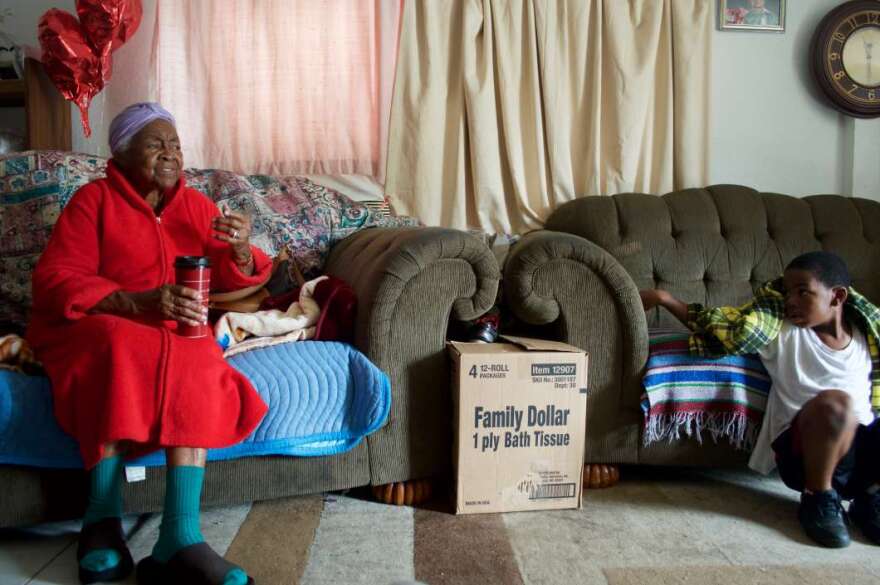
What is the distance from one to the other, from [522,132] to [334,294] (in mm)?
1265

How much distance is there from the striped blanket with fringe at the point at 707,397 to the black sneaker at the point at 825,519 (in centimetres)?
22

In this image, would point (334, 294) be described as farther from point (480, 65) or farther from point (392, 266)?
point (480, 65)

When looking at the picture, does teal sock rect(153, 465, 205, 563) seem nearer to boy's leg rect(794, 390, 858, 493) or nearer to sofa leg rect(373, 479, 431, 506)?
sofa leg rect(373, 479, 431, 506)

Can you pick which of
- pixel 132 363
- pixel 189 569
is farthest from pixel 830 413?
pixel 132 363

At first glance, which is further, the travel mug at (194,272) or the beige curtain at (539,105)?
the beige curtain at (539,105)

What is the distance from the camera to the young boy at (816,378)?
151 centimetres

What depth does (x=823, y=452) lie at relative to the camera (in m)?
1.51

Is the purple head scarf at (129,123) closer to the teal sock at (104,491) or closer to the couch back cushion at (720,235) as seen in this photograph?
the teal sock at (104,491)

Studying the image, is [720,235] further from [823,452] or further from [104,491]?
[104,491]

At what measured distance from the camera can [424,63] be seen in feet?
8.28

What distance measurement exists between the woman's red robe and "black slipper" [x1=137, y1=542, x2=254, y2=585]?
0.20m

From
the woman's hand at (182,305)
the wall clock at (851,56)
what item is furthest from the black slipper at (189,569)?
the wall clock at (851,56)

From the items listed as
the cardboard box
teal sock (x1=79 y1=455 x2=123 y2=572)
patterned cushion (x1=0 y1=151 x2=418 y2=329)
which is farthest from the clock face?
teal sock (x1=79 y1=455 x2=123 y2=572)

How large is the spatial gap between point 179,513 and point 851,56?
120 inches
